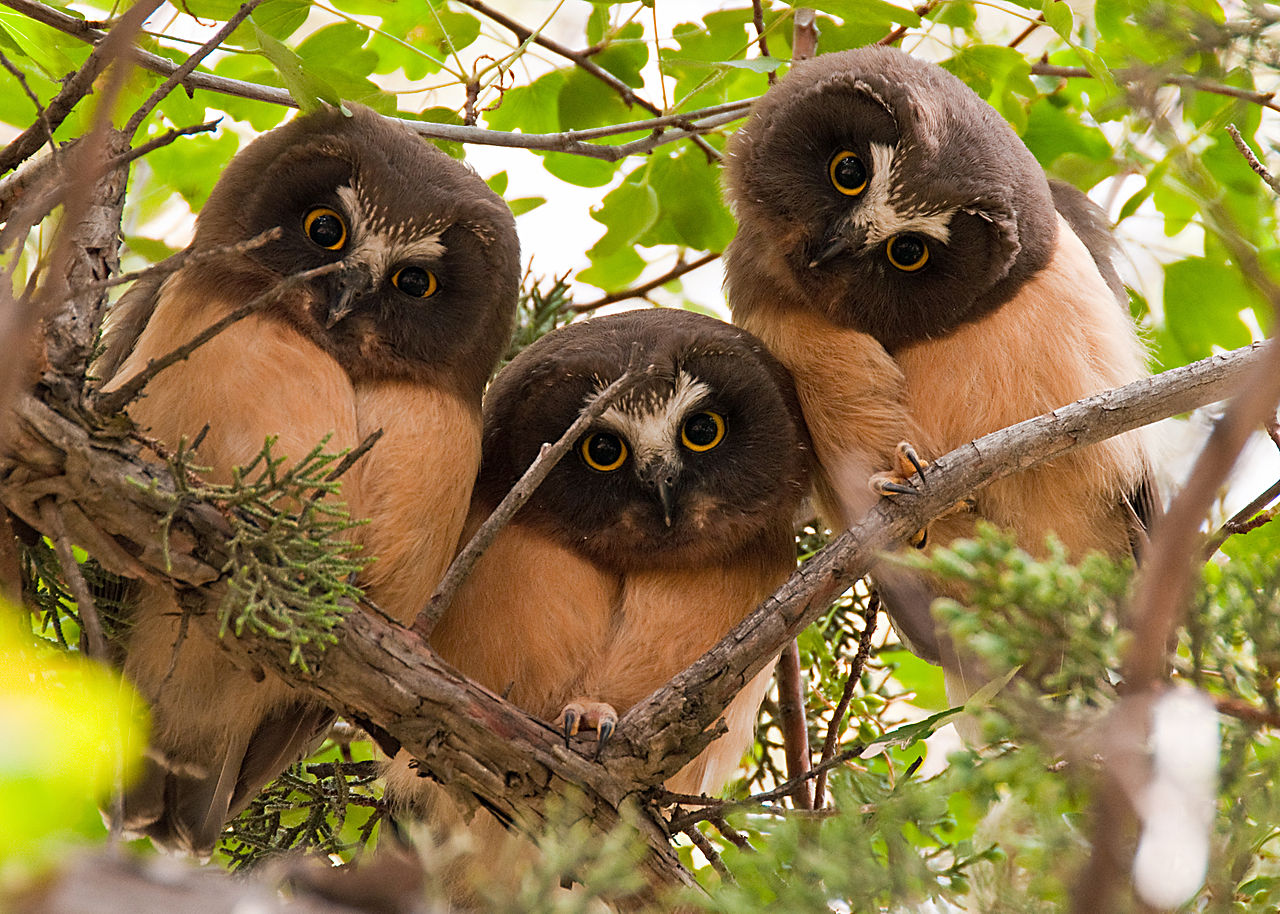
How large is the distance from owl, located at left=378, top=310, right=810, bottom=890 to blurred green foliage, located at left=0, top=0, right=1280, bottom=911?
454 millimetres

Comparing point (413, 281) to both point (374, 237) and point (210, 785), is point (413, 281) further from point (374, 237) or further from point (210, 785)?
point (210, 785)

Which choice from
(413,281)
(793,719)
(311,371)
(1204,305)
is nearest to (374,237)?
(413,281)

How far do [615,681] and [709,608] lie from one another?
259 mm

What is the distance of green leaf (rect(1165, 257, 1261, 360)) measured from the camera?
110 inches

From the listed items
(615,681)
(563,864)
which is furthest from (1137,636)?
(615,681)

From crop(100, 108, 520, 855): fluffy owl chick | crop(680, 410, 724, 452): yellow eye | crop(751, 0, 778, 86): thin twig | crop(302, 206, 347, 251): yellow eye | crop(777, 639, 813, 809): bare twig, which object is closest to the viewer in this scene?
crop(100, 108, 520, 855): fluffy owl chick

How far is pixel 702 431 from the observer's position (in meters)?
2.52

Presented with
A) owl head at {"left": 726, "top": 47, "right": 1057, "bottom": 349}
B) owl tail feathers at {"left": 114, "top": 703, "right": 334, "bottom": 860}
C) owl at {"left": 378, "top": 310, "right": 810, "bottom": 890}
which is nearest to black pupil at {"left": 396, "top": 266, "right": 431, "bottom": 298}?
owl at {"left": 378, "top": 310, "right": 810, "bottom": 890}

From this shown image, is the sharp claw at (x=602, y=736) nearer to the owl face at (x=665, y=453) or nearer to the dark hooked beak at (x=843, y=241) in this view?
the owl face at (x=665, y=453)

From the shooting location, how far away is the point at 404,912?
1.11 m

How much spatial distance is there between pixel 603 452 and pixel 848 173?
0.81m

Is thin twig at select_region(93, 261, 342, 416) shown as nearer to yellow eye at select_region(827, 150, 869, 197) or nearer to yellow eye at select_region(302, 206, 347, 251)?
yellow eye at select_region(302, 206, 347, 251)

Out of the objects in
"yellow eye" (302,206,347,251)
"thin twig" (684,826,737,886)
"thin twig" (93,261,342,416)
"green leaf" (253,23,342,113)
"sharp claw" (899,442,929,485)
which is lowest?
"thin twig" (684,826,737,886)

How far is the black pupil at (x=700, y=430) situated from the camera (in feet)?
8.26
